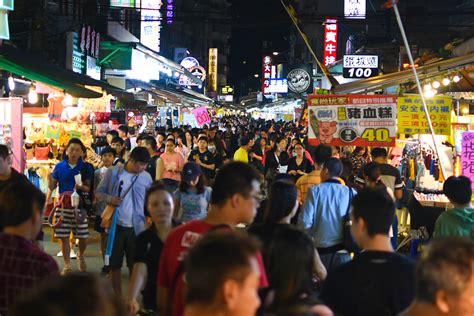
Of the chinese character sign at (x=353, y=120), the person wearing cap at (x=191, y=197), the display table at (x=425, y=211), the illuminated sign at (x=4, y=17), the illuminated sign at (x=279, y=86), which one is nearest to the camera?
the person wearing cap at (x=191, y=197)

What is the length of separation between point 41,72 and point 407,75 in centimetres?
744

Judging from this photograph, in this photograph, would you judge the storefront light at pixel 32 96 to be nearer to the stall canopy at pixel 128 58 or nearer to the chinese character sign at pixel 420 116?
the stall canopy at pixel 128 58

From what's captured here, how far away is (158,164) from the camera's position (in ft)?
37.7

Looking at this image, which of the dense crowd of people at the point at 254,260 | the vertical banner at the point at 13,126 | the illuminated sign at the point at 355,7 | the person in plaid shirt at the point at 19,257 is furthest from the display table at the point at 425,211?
the illuminated sign at the point at 355,7

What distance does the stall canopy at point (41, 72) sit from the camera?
12.4 meters

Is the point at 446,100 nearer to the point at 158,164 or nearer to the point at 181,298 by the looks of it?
the point at 158,164

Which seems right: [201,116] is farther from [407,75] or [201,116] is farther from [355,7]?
[407,75]

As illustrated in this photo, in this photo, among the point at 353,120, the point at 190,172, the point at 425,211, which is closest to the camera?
the point at 190,172

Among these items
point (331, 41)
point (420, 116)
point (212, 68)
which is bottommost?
point (420, 116)

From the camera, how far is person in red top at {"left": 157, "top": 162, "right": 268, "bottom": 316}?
380 centimetres

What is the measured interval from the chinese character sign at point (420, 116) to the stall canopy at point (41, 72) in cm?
696

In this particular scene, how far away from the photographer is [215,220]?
3832 millimetres

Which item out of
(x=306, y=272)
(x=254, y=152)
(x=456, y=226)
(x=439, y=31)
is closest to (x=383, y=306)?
(x=306, y=272)

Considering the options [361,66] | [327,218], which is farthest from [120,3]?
[327,218]
